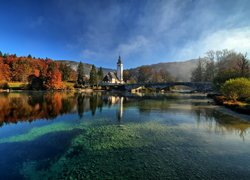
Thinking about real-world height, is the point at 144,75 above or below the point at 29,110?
above

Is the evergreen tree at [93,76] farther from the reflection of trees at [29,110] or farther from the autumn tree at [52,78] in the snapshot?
the reflection of trees at [29,110]

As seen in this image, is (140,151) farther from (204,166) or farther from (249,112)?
(249,112)

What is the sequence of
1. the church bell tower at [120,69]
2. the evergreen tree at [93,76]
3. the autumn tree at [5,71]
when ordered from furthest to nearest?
the church bell tower at [120,69], the evergreen tree at [93,76], the autumn tree at [5,71]

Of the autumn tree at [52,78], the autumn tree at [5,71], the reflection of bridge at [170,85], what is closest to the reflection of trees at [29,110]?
the autumn tree at [52,78]

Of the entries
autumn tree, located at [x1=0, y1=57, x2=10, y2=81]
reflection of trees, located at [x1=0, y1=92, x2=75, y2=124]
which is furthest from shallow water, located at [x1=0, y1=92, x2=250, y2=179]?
autumn tree, located at [x1=0, y1=57, x2=10, y2=81]

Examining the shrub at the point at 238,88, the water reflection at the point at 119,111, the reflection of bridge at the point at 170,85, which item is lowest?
the water reflection at the point at 119,111

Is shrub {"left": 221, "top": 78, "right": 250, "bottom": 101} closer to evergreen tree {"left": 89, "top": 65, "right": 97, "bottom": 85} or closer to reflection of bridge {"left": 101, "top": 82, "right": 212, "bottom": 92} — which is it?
reflection of bridge {"left": 101, "top": 82, "right": 212, "bottom": 92}

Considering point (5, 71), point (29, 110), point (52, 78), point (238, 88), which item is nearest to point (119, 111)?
point (29, 110)

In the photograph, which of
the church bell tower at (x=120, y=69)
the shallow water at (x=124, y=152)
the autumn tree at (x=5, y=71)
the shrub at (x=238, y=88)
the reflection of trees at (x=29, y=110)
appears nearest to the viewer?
the shallow water at (x=124, y=152)

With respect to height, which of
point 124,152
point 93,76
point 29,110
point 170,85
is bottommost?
point 124,152

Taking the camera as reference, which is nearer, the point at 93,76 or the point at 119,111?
the point at 119,111

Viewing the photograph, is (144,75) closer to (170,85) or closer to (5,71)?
(170,85)

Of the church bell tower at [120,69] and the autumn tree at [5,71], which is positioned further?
the church bell tower at [120,69]

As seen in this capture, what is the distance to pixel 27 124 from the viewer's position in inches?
694
